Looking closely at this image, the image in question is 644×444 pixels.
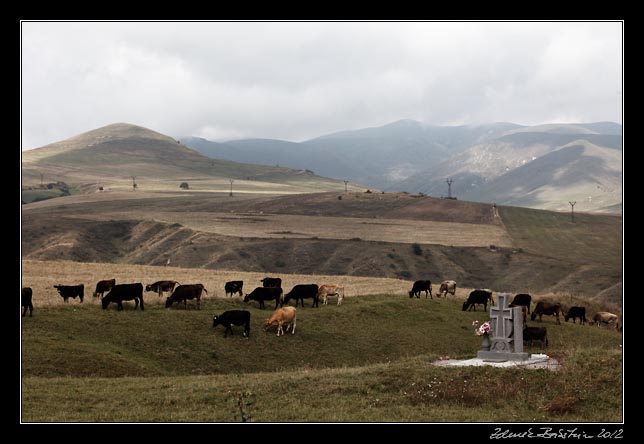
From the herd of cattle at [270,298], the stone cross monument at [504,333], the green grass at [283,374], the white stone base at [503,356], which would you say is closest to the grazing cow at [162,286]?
the herd of cattle at [270,298]

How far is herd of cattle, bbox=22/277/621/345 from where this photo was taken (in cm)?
3912

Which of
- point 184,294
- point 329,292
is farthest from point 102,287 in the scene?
point 329,292

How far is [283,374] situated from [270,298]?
16.8m

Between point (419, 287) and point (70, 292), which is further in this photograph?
point (419, 287)

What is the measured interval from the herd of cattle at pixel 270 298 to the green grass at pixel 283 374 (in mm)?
807

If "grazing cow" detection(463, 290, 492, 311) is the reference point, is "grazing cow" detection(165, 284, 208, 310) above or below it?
above

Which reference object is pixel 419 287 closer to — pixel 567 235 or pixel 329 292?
pixel 329 292

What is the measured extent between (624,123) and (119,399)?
55.4 feet

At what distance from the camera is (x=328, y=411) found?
21.4 m

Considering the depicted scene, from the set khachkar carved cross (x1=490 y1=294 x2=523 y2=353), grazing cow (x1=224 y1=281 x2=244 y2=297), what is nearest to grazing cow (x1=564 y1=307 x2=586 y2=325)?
grazing cow (x1=224 y1=281 x2=244 y2=297)

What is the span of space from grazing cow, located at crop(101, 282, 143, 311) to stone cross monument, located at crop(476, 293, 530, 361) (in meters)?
20.1

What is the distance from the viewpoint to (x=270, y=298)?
46000 millimetres

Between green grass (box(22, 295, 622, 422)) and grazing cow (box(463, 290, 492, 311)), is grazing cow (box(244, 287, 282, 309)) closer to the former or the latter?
green grass (box(22, 295, 622, 422))

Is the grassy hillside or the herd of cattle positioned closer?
the herd of cattle
